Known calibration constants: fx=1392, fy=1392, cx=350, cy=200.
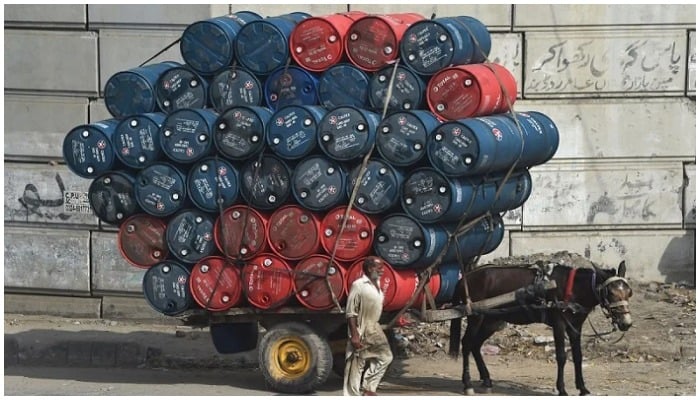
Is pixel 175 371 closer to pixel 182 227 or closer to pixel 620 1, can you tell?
pixel 182 227

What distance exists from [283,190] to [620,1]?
5218 millimetres

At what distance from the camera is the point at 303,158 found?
415 inches

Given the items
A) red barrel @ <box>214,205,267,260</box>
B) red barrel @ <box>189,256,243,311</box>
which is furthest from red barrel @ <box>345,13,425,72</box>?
red barrel @ <box>189,256,243,311</box>

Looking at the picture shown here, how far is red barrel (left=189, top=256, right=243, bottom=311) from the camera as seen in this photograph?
1079 cm

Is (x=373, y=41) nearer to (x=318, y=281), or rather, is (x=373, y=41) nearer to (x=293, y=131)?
(x=293, y=131)

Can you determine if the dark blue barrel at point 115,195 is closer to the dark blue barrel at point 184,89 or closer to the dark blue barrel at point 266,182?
the dark blue barrel at point 184,89

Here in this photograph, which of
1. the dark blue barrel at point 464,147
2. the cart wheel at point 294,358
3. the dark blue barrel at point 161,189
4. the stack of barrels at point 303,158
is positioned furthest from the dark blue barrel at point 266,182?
the dark blue barrel at point 464,147

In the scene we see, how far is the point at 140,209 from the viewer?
10.9 metres

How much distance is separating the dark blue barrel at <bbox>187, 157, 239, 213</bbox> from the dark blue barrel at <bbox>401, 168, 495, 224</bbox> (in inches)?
52.9

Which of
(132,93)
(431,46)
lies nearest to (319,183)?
(431,46)

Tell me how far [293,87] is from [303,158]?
64 cm

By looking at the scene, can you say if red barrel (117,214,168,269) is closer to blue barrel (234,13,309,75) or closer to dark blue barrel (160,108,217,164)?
dark blue barrel (160,108,217,164)

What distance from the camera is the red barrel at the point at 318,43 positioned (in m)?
10.8

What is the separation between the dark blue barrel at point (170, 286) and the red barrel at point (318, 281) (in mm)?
898
